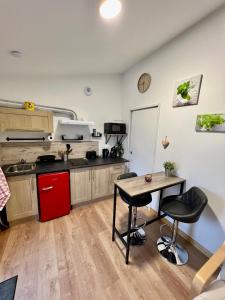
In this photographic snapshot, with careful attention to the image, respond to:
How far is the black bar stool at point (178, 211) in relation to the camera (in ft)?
5.10

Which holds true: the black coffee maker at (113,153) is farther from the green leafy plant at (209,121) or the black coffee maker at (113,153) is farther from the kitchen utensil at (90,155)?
A: the green leafy plant at (209,121)

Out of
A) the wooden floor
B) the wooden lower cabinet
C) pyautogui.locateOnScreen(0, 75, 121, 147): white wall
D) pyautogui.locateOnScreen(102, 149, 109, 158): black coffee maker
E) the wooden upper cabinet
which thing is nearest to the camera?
the wooden floor

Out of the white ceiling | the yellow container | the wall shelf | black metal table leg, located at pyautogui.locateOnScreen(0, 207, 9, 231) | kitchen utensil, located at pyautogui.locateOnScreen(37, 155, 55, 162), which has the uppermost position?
the white ceiling

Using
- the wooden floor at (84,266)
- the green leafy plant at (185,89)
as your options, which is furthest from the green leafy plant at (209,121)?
the wooden floor at (84,266)

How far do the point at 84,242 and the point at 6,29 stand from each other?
2553mm

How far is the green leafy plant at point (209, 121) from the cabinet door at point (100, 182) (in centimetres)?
181

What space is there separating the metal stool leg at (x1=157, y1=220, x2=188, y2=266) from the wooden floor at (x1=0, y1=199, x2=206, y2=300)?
0.21 ft

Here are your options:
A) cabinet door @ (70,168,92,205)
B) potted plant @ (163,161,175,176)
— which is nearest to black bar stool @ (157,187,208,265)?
potted plant @ (163,161,175,176)

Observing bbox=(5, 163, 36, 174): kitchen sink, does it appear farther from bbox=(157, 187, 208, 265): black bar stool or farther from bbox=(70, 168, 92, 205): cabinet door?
bbox=(157, 187, 208, 265): black bar stool

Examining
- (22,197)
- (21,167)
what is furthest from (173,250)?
(21,167)

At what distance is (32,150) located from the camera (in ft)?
8.54

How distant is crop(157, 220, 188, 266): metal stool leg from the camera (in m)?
1.68

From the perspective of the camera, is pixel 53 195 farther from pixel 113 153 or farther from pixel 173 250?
pixel 173 250

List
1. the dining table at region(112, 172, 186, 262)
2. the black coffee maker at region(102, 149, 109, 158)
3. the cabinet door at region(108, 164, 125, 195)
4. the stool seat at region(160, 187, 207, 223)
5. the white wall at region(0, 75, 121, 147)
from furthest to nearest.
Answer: the black coffee maker at region(102, 149, 109, 158) < the cabinet door at region(108, 164, 125, 195) < the white wall at region(0, 75, 121, 147) < the dining table at region(112, 172, 186, 262) < the stool seat at region(160, 187, 207, 223)
